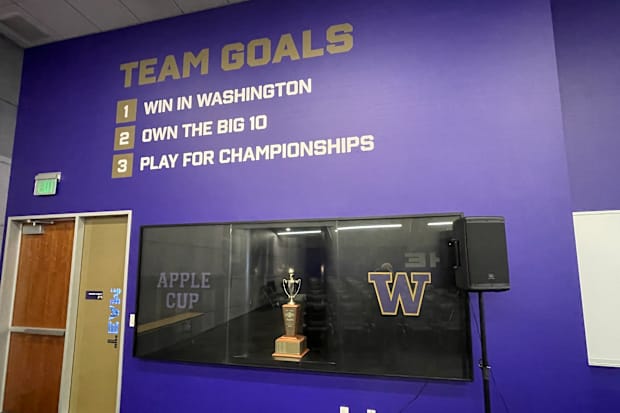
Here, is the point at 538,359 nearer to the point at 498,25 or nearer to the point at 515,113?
the point at 515,113

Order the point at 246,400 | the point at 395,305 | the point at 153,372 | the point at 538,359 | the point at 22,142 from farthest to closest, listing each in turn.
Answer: the point at 22,142 < the point at 153,372 < the point at 246,400 < the point at 395,305 < the point at 538,359

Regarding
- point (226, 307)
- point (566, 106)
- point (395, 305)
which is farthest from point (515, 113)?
point (226, 307)

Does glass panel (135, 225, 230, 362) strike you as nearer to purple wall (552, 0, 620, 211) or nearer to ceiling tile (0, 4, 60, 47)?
ceiling tile (0, 4, 60, 47)

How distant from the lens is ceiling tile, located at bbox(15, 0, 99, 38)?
3.35m

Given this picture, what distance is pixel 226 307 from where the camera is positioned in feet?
9.57

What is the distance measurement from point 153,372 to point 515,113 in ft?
13.0

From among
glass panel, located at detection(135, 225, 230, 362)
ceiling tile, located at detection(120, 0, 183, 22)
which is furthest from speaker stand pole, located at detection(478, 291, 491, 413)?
ceiling tile, located at detection(120, 0, 183, 22)

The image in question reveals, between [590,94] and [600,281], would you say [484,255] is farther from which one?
[590,94]

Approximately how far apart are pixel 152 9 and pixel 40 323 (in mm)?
3653

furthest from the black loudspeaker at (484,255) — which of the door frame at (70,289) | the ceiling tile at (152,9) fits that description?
the ceiling tile at (152,9)

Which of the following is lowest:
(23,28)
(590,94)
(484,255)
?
(484,255)

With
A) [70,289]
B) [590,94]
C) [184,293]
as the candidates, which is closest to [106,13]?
[70,289]

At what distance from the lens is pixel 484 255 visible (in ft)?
7.18

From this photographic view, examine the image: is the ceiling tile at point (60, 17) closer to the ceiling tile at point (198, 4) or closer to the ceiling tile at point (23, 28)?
the ceiling tile at point (23, 28)
